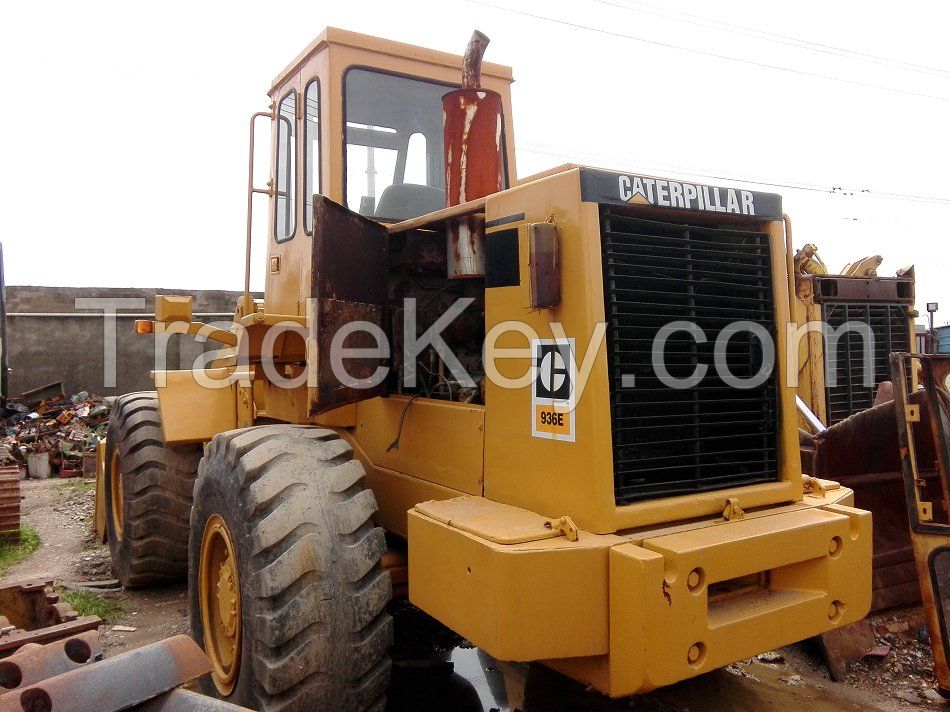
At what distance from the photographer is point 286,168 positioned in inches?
175

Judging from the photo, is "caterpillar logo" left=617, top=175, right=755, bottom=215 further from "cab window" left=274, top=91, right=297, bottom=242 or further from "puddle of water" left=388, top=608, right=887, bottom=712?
"puddle of water" left=388, top=608, right=887, bottom=712

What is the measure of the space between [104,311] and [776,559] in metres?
16.3

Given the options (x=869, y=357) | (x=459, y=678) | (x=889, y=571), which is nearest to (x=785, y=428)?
(x=459, y=678)

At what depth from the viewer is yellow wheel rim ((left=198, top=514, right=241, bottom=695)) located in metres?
3.29

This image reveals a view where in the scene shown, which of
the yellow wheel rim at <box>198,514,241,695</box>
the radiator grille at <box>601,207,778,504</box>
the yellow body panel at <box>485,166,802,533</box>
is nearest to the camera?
the yellow body panel at <box>485,166,802,533</box>

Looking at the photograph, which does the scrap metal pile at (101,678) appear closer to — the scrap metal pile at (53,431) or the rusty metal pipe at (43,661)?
the rusty metal pipe at (43,661)

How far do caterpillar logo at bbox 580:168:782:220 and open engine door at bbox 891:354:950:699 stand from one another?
1.56m

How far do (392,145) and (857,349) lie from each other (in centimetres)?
478

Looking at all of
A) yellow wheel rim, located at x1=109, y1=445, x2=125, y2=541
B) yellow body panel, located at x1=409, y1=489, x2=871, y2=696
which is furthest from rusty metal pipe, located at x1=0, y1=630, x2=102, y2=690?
yellow wheel rim, located at x1=109, y1=445, x2=125, y2=541

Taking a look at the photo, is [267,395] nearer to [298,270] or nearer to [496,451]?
[298,270]

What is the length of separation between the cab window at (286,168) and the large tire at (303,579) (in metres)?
1.55

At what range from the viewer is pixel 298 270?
417cm

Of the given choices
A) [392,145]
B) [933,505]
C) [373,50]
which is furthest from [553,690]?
[373,50]

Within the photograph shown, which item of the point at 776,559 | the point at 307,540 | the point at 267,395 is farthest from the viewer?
the point at 267,395
